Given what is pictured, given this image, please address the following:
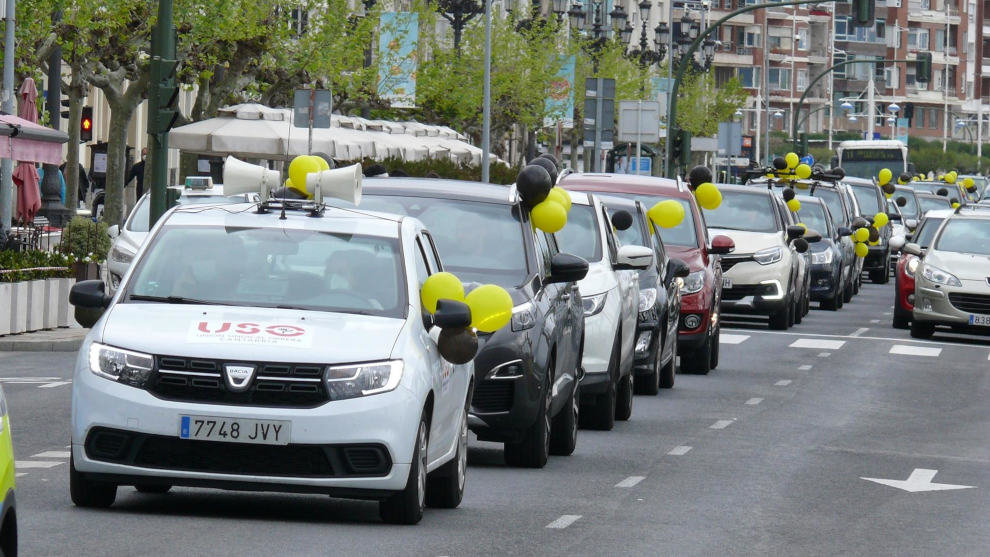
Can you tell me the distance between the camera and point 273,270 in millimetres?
11141

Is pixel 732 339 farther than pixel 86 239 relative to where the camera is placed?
Yes

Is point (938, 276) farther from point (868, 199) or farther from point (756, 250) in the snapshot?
point (868, 199)

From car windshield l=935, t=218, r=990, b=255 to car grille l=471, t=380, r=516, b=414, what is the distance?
59.1ft

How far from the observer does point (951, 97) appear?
176 metres

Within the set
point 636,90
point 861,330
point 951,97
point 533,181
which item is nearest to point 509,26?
point 636,90

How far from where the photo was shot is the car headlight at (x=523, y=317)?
43.8 feet

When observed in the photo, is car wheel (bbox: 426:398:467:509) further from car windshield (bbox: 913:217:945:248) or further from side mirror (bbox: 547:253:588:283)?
car windshield (bbox: 913:217:945:248)

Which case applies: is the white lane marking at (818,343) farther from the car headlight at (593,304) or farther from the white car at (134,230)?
the car headlight at (593,304)

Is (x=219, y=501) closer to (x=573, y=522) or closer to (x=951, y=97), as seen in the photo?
(x=573, y=522)

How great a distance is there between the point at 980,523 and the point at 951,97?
167630 millimetres

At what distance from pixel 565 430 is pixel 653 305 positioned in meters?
5.09

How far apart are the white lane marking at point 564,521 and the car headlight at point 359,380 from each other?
1380mm

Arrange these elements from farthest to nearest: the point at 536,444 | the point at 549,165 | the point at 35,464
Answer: the point at 549,165, the point at 536,444, the point at 35,464

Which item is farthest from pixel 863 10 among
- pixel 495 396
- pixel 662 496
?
pixel 662 496
